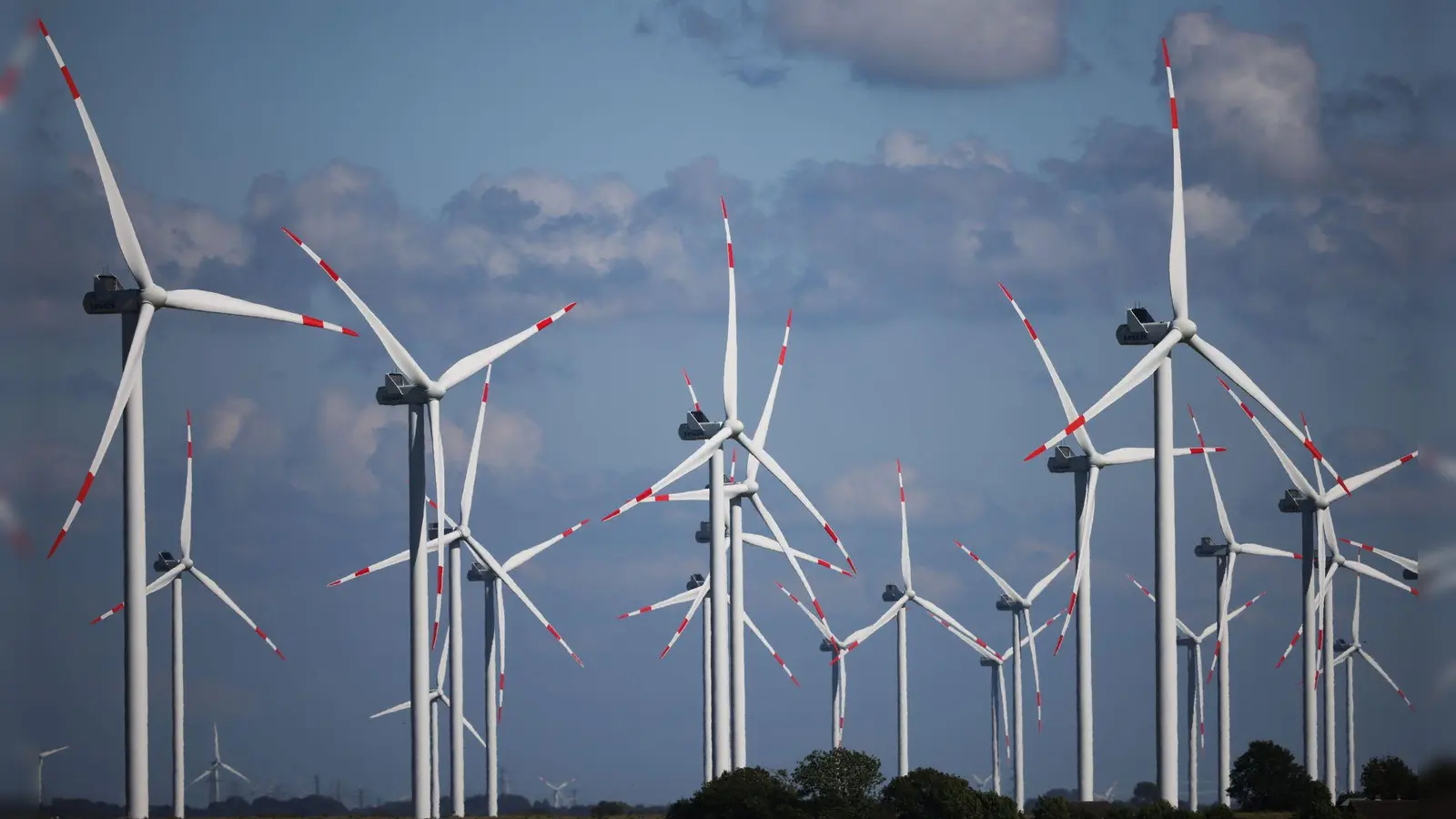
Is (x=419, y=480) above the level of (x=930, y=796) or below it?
above

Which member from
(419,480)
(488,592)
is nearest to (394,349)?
(419,480)

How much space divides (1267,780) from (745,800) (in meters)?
55.1

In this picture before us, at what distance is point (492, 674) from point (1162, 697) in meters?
72.6

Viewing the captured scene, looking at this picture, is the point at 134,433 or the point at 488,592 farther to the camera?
the point at 488,592

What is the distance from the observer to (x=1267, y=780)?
15700 centimetres

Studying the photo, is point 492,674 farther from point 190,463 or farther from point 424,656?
point 424,656

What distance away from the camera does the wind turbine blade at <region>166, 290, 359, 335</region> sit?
83750 millimetres

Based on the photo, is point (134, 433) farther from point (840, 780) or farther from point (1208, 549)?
point (1208, 549)

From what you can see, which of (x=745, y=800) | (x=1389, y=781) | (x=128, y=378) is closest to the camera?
(x=128, y=378)

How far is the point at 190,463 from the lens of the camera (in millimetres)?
124438

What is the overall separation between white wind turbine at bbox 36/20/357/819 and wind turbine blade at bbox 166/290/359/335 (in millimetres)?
68

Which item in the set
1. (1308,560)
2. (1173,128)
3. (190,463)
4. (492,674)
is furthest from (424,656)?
(1308,560)

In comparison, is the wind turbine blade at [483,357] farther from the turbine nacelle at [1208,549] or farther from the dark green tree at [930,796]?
the turbine nacelle at [1208,549]

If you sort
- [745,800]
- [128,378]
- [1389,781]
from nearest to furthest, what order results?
[128,378] < [745,800] < [1389,781]
